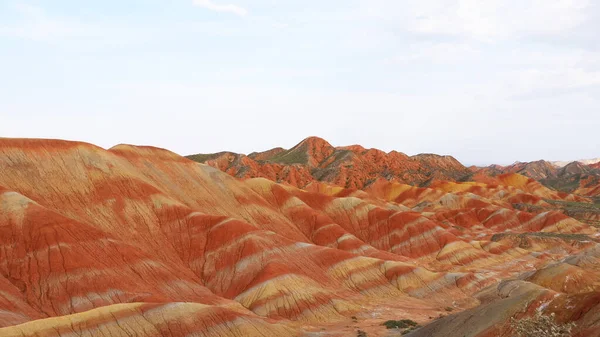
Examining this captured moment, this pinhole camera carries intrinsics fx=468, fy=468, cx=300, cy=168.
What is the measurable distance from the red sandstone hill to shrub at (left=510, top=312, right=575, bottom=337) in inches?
37.9

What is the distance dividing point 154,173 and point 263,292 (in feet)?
148

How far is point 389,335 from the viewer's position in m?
57.3

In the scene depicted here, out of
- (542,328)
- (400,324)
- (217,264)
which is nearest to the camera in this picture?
(542,328)

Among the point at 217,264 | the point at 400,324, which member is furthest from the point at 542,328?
the point at 217,264

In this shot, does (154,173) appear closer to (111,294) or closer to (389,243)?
(111,294)

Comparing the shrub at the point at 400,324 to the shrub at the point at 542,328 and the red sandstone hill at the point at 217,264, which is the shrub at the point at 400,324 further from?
the shrub at the point at 542,328

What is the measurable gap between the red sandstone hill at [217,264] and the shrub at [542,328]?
0.96 metres

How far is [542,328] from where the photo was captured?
2952 centimetres

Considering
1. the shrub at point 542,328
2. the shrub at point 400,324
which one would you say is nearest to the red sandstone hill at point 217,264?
the shrub at point 542,328

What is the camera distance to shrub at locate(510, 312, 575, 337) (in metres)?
28.9

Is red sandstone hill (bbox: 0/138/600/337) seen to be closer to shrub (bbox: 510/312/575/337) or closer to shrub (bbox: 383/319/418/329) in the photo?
shrub (bbox: 510/312/575/337)

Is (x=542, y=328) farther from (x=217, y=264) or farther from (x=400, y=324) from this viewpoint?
(x=217, y=264)

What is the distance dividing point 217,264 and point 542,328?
57.0 metres

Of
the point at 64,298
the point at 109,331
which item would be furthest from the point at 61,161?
the point at 109,331
